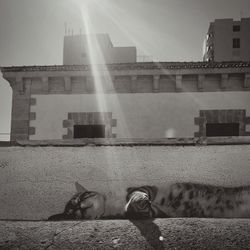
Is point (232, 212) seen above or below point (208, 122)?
below

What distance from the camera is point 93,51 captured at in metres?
44.2

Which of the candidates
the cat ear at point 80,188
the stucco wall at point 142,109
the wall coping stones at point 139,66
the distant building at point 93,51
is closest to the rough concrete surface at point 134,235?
the cat ear at point 80,188

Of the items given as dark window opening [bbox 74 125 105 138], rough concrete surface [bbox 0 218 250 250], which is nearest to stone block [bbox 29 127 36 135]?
dark window opening [bbox 74 125 105 138]

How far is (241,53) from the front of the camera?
1907 inches

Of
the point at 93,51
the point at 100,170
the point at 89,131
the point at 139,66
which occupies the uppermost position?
→ the point at 93,51

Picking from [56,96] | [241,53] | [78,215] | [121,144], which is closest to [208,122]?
[56,96]

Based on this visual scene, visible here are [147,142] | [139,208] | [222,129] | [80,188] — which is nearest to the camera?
[139,208]

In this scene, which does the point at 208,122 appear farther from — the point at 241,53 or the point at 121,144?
the point at 241,53

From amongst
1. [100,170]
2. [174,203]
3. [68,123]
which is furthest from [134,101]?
[174,203]

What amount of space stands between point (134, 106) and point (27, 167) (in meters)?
6.32

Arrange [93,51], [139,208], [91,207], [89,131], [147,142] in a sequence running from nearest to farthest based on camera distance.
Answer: [139,208] < [91,207] < [147,142] < [89,131] < [93,51]

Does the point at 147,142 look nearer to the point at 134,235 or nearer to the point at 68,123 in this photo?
the point at 134,235

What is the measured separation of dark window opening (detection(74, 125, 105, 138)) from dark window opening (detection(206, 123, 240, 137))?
9.52 ft

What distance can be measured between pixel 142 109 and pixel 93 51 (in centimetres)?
3488
